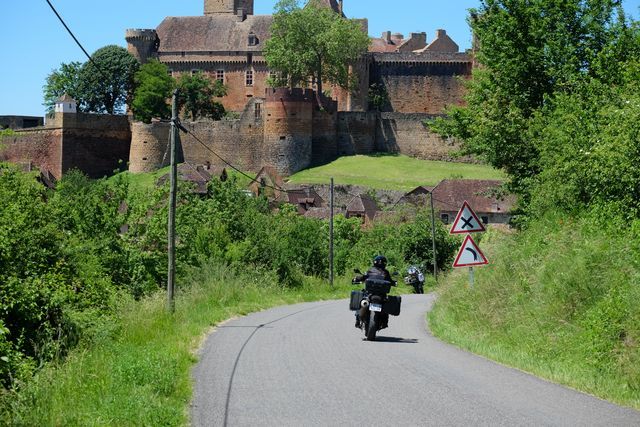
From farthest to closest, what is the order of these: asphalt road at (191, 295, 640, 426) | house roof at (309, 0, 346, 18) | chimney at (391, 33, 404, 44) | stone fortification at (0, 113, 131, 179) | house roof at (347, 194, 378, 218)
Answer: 1. chimney at (391, 33, 404, 44)
2. house roof at (309, 0, 346, 18)
3. stone fortification at (0, 113, 131, 179)
4. house roof at (347, 194, 378, 218)
5. asphalt road at (191, 295, 640, 426)

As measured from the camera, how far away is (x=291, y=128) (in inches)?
2867

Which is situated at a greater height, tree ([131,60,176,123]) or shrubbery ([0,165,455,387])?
tree ([131,60,176,123])

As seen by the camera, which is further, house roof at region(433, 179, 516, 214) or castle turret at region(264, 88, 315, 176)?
castle turret at region(264, 88, 315, 176)

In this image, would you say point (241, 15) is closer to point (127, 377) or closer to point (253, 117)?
point (253, 117)

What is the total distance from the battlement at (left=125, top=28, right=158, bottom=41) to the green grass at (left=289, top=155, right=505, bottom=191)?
2026 centimetres

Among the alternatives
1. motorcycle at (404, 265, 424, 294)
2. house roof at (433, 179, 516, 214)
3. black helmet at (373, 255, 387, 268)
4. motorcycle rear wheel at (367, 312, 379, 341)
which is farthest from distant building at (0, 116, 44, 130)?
motorcycle rear wheel at (367, 312, 379, 341)

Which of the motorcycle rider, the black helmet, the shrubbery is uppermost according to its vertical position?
the black helmet

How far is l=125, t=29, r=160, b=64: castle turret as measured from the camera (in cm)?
8375

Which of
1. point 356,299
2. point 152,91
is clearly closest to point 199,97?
point 152,91

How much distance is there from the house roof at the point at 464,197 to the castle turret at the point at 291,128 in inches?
511

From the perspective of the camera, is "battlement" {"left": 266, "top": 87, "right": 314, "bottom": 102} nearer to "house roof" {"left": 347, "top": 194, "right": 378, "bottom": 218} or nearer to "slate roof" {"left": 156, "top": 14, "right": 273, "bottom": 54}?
"house roof" {"left": 347, "top": 194, "right": 378, "bottom": 218}

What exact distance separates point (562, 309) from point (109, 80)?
230ft

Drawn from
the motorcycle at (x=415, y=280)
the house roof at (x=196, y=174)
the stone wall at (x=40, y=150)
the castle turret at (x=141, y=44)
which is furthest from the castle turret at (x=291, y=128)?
the motorcycle at (x=415, y=280)

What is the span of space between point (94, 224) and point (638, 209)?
13.3 metres
